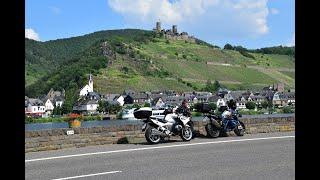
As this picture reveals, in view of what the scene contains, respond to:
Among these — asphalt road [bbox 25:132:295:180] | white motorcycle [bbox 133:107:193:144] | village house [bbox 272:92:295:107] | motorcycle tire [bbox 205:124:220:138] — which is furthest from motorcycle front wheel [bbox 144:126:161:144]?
village house [bbox 272:92:295:107]

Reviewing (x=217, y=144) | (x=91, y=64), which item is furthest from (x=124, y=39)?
(x=217, y=144)

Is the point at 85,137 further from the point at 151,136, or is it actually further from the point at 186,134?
the point at 186,134

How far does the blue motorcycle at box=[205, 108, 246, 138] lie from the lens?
47.3 feet

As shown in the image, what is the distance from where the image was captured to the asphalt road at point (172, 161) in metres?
8.05

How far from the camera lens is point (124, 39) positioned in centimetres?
19962

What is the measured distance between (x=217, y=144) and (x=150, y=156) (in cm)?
284

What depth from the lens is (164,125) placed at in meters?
13.1

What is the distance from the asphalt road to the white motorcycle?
0.91ft

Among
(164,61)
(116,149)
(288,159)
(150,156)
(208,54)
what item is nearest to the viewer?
(288,159)

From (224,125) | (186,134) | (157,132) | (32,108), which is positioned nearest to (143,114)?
(157,132)

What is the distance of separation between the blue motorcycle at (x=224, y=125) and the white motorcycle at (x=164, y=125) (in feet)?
2.91

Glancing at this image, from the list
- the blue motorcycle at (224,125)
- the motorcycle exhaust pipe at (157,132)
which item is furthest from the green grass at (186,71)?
the motorcycle exhaust pipe at (157,132)

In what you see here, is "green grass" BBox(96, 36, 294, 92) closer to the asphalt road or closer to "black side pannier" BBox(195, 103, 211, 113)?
Answer: "black side pannier" BBox(195, 103, 211, 113)
